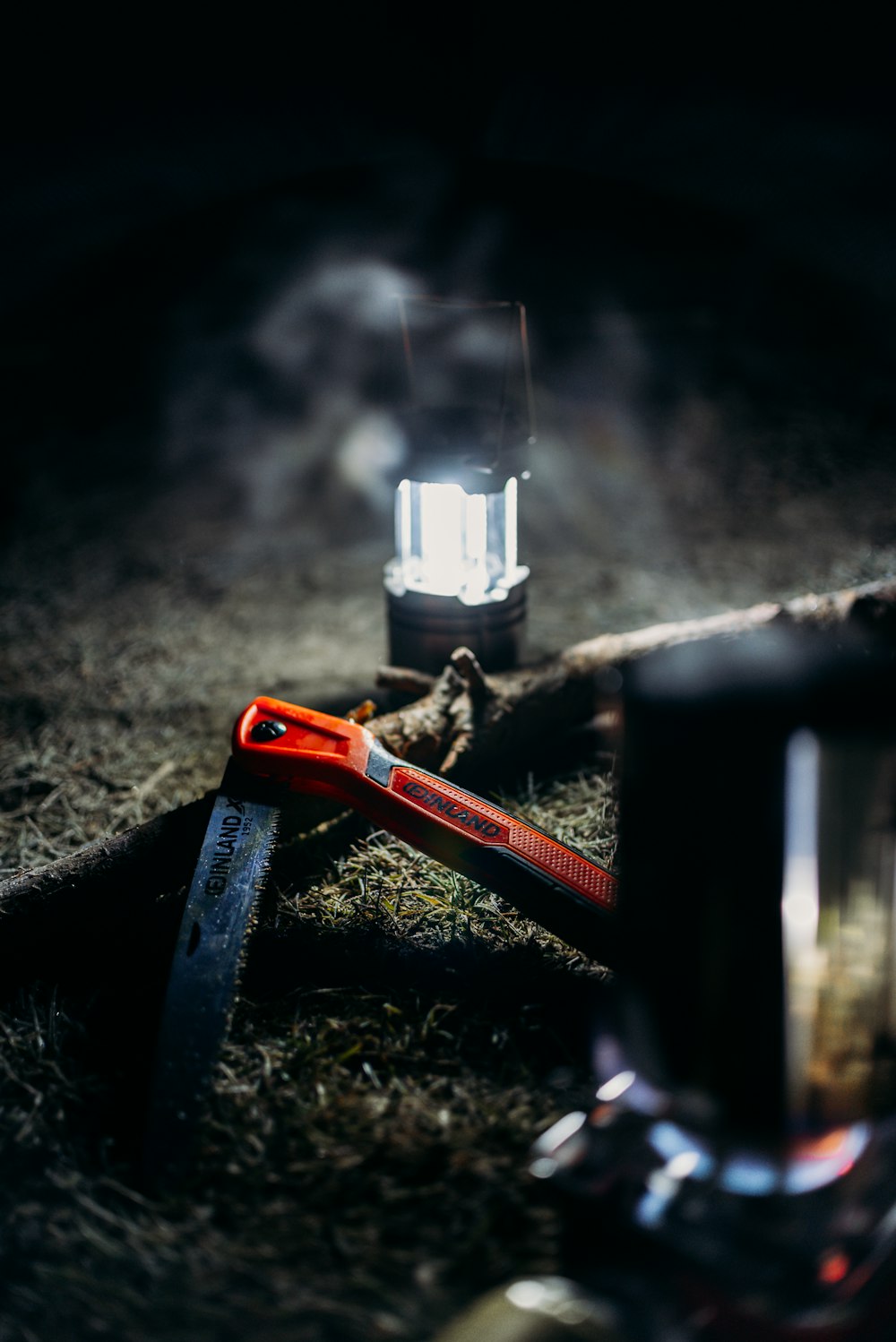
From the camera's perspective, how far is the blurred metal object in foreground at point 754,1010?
42.6 inches

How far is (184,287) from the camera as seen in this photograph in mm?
4590

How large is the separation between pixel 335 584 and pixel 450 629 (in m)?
1.17

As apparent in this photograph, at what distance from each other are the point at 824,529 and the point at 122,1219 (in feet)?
11.1

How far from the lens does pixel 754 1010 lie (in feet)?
3.76

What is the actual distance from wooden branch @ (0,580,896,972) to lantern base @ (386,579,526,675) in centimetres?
11

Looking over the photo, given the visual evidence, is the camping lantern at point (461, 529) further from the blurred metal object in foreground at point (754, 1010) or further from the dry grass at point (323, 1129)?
the blurred metal object in foreground at point (754, 1010)

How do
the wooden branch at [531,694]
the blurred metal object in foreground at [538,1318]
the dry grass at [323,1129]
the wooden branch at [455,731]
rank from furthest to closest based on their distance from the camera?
the wooden branch at [531,694] → the wooden branch at [455,731] → the dry grass at [323,1129] → the blurred metal object in foreground at [538,1318]

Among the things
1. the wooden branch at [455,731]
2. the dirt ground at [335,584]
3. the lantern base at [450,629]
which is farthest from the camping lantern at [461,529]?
the dirt ground at [335,584]

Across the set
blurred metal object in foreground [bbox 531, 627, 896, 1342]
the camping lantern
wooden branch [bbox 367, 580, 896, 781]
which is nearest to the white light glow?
the camping lantern

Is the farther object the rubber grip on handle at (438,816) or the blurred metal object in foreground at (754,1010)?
the rubber grip on handle at (438,816)

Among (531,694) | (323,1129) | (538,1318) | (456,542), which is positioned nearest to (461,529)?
(456,542)

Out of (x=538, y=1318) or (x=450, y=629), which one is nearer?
(x=538, y=1318)

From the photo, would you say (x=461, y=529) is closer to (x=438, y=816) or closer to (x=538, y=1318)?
(x=438, y=816)

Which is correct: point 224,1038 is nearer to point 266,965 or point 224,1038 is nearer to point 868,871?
point 266,965
